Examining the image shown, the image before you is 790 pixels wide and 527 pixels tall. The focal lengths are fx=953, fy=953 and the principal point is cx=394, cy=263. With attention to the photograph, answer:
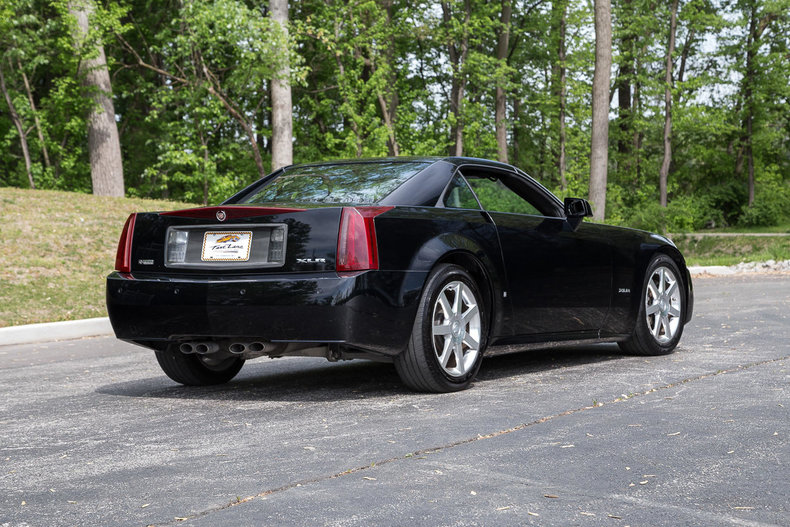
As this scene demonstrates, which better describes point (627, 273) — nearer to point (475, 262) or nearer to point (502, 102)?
point (475, 262)

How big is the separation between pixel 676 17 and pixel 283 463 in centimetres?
3939

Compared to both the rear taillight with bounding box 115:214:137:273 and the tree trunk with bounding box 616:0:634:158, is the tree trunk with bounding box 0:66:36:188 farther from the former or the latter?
the rear taillight with bounding box 115:214:137:273

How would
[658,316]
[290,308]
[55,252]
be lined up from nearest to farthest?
[290,308] < [658,316] < [55,252]

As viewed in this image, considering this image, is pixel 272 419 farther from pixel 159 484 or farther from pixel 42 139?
pixel 42 139

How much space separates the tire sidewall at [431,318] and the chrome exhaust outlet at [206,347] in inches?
48.6

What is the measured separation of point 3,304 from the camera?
1280 cm

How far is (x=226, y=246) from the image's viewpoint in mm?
5668

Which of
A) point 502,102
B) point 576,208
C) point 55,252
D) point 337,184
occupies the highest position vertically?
point 502,102

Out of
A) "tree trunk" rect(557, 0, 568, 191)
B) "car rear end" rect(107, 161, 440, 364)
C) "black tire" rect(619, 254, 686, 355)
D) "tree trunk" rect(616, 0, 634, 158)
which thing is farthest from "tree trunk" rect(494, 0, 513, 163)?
"car rear end" rect(107, 161, 440, 364)

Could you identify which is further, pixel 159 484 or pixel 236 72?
pixel 236 72

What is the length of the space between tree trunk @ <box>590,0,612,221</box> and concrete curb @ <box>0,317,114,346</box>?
1666 centimetres

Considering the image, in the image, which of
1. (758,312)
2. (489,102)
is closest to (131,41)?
(489,102)

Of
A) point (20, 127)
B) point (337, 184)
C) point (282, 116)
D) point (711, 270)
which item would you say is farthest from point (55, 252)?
point (20, 127)

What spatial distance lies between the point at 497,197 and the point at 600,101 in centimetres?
2026
